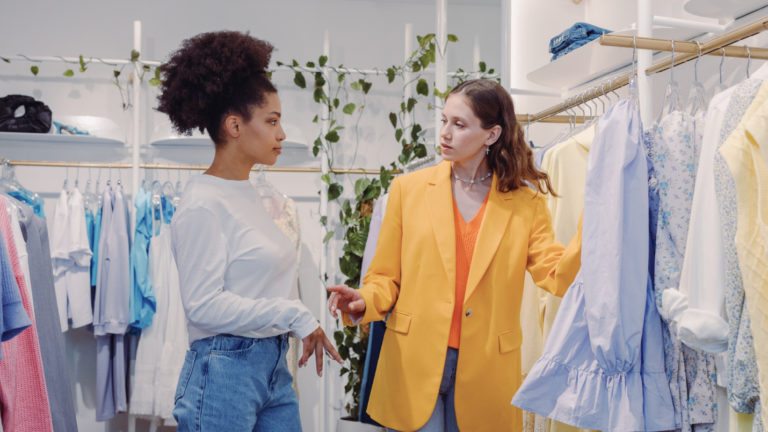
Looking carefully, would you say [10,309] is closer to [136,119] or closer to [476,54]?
[136,119]

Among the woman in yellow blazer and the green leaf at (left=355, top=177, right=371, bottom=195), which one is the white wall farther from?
the woman in yellow blazer

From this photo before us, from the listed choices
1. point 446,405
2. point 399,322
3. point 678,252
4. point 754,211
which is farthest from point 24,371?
point 754,211

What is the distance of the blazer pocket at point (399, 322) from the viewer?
6.03 feet

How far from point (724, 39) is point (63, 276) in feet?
→ 11.3

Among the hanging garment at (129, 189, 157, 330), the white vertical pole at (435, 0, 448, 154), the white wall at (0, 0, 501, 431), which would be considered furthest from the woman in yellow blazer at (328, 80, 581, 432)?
the white wall at (0, 0, 501, 431)

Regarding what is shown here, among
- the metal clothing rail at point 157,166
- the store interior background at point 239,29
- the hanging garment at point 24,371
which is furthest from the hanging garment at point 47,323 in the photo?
the store interior background at point 239,29

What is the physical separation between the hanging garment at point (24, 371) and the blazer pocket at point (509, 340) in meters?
1.28

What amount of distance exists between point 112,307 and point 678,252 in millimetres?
3113

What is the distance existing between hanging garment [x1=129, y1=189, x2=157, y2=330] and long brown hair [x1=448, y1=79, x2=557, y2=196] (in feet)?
8.09

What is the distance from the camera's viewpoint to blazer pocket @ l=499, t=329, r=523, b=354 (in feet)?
5.96

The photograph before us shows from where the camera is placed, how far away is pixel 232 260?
1.65m

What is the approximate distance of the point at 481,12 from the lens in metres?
4.70

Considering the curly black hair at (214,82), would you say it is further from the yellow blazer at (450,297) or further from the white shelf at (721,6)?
the white shelf at (721,6)

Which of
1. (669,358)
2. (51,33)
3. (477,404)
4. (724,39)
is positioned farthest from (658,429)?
(51,33)
